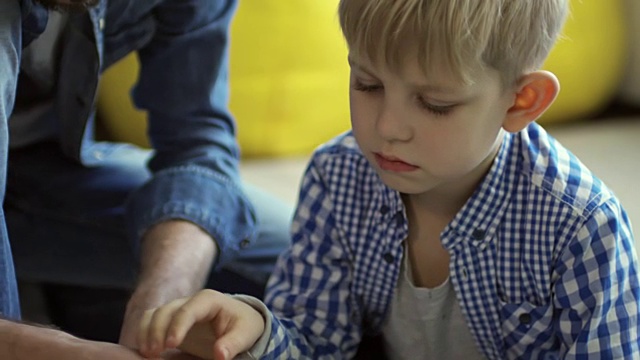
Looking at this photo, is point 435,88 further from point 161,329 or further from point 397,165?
point 161,329

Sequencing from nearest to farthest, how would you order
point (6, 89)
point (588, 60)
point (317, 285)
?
point (6, 89) → point (317, 285) → point (588, 60)

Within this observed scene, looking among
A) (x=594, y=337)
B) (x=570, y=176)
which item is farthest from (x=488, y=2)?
(x=594, y=337)

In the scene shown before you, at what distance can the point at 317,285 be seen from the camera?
99 centimetres

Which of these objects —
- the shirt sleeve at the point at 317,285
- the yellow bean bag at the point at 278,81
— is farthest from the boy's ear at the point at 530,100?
the yellow bean bag at the point at 278,81

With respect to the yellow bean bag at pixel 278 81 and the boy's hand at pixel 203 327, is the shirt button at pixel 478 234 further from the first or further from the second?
the yellow bean bag at pixel 278 81

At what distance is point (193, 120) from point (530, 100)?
439 millimetres

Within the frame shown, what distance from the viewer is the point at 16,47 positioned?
0.89 m

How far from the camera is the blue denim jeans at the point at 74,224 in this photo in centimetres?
119

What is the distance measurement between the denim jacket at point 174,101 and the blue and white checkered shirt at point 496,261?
13 cm

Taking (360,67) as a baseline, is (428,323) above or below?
below

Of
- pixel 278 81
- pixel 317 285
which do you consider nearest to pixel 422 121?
pixel 317 285

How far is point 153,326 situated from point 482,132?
305 mm

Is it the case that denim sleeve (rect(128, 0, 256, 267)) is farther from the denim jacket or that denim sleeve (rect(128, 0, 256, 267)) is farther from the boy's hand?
the boy's hand

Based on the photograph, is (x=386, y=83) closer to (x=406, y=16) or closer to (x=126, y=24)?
(x=406, y=16)
